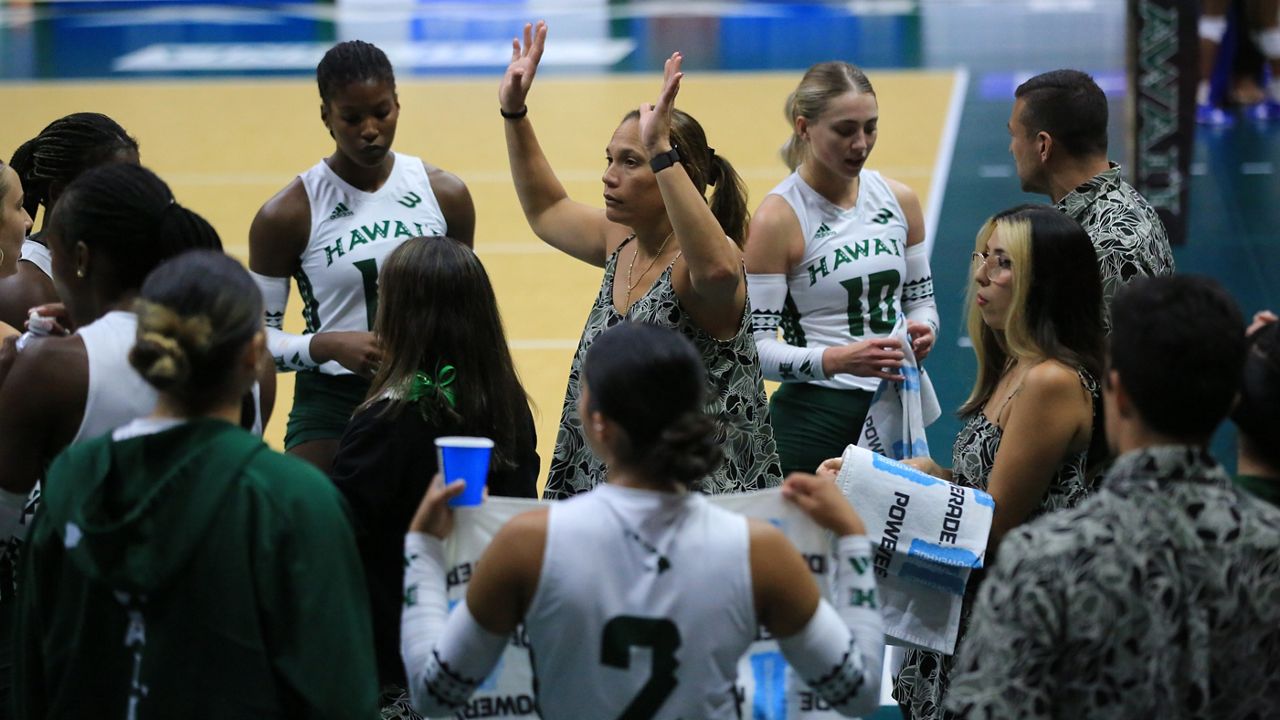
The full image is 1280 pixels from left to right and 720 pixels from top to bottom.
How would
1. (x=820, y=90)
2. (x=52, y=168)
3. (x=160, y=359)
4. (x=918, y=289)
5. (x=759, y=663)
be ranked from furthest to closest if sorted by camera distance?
(x=918, y=289) < (x=820, y=90) < (x=52, y=168) < (x=759, y=663) < (x=160, y=359)

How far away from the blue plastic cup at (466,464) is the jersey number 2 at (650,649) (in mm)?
428

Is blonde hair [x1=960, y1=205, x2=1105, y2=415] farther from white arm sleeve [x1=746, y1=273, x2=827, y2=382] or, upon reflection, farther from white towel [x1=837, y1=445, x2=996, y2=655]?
white arm sleeve [x1=746, y1=273, x2=827, y2=382]

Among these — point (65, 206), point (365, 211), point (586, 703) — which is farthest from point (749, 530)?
point (365, 211)

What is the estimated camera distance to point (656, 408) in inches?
100

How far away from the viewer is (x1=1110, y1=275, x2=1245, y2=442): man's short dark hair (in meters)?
2.37

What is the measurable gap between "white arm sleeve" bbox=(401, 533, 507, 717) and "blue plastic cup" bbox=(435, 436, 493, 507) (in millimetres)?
109

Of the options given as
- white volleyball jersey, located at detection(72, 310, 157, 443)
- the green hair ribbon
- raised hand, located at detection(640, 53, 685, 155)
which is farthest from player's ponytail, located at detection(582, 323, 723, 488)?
raised hand, located at detection(640, 53, 685, 155)

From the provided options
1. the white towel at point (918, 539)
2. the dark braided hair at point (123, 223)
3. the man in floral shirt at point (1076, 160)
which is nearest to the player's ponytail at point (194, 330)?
the dark braided hair at point (123, 223)

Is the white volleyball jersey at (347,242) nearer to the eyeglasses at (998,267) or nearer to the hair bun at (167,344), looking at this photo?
the eyeglasses at (998,267)

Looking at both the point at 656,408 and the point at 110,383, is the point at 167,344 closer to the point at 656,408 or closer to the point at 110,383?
the point at 110,383

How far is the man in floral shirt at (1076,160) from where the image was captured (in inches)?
168

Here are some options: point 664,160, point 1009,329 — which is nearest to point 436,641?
point 664,160

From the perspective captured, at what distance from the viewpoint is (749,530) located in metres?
2.53

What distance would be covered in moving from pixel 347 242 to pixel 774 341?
137 cm
